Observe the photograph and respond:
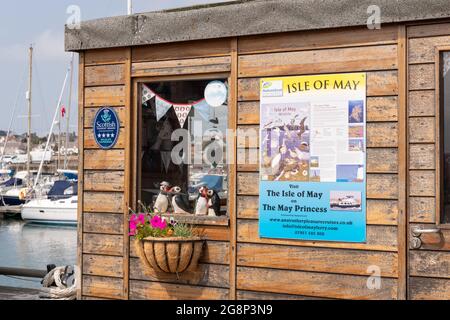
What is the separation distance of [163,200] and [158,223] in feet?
1.54

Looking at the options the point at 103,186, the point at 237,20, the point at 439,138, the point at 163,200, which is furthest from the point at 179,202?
the point at 439,138

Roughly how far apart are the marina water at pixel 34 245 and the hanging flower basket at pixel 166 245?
11993mm

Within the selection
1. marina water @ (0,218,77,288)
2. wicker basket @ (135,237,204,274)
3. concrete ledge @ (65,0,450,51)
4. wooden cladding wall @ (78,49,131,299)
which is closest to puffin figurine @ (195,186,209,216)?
wicker basket @ (135,237,204,274)

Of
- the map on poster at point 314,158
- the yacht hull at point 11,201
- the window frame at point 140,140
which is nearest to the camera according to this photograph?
the map on poster at point 314,158

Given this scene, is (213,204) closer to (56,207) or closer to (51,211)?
(56,207)

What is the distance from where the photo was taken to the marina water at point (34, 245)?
89.3ft

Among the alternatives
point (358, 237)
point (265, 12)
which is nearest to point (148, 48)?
point (265, 12)

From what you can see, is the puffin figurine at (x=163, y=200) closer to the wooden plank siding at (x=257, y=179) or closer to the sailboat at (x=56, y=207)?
the wooden plank siding at (x=257, y=179)

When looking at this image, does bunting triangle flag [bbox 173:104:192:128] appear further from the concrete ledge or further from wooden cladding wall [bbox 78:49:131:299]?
the concrete ledge

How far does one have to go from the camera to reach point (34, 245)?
3369 cm

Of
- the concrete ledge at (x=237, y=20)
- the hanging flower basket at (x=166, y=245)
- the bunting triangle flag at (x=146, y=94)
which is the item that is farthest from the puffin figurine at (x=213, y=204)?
the concrete ledge at (x=237, y=20)

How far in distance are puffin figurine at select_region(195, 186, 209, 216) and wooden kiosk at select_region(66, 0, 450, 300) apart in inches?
6.4

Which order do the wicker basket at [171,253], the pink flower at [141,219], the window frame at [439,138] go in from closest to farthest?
1. the window frame at [439,138]
2. the wicker basket at [171,253]
3. the pink flower at [141,219]

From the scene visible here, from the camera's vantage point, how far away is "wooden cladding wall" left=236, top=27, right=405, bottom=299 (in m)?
5.87
